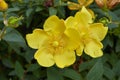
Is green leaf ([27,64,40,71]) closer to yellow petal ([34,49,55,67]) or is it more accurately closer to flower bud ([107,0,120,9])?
yellow petal ([34,49,55,67])

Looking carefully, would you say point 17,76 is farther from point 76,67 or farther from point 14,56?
point 76,67

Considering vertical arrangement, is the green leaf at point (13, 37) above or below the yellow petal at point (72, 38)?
below

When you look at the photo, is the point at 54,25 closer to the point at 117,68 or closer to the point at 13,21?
the point at 13,21

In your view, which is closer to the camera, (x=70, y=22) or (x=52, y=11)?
(x=70, y=22)

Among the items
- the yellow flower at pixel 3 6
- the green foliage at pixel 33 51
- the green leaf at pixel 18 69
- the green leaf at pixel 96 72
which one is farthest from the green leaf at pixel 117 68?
the yellow flower at pixel 3 6

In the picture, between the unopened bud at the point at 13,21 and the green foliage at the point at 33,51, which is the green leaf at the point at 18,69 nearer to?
the green foliage at the point at 33,51

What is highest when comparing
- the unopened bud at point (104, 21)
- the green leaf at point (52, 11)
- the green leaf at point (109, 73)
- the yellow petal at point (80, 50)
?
the green leaf at point (52, 11)

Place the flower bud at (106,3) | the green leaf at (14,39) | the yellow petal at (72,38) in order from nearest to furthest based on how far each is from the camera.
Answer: the yellow petal at (72,38) < the green leaf at (14,39) < the flower bud at (106,3)

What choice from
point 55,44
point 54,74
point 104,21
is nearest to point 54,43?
point 55,44

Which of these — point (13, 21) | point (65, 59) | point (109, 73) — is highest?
point (13, 21)
